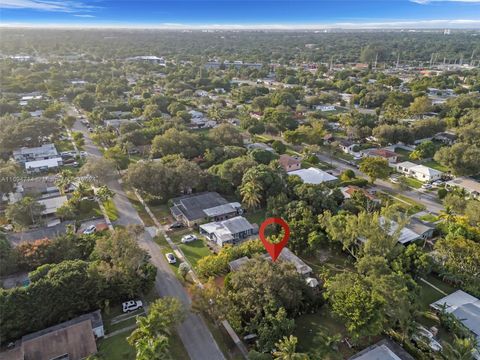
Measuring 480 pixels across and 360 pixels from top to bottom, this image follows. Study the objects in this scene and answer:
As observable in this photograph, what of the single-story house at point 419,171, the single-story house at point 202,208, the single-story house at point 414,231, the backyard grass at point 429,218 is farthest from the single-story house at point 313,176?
the single-story house at point 414,231

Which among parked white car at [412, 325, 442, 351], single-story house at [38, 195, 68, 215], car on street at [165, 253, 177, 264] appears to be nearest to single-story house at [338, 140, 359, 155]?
car on street at [165, 253, 177, 264]

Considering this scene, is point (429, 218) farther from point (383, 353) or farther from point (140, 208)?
point (140, 208)

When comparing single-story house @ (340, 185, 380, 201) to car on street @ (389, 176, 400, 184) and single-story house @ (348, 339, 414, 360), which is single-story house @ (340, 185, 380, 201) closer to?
car on street @ (389, 176, 400, 184)

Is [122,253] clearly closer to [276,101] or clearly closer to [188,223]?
[188,223]

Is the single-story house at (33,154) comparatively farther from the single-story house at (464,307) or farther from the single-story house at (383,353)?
the single-story house at (464,307)

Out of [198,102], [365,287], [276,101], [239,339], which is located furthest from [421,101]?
[239,339]

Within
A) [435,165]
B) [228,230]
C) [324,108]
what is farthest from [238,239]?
[324,108]
